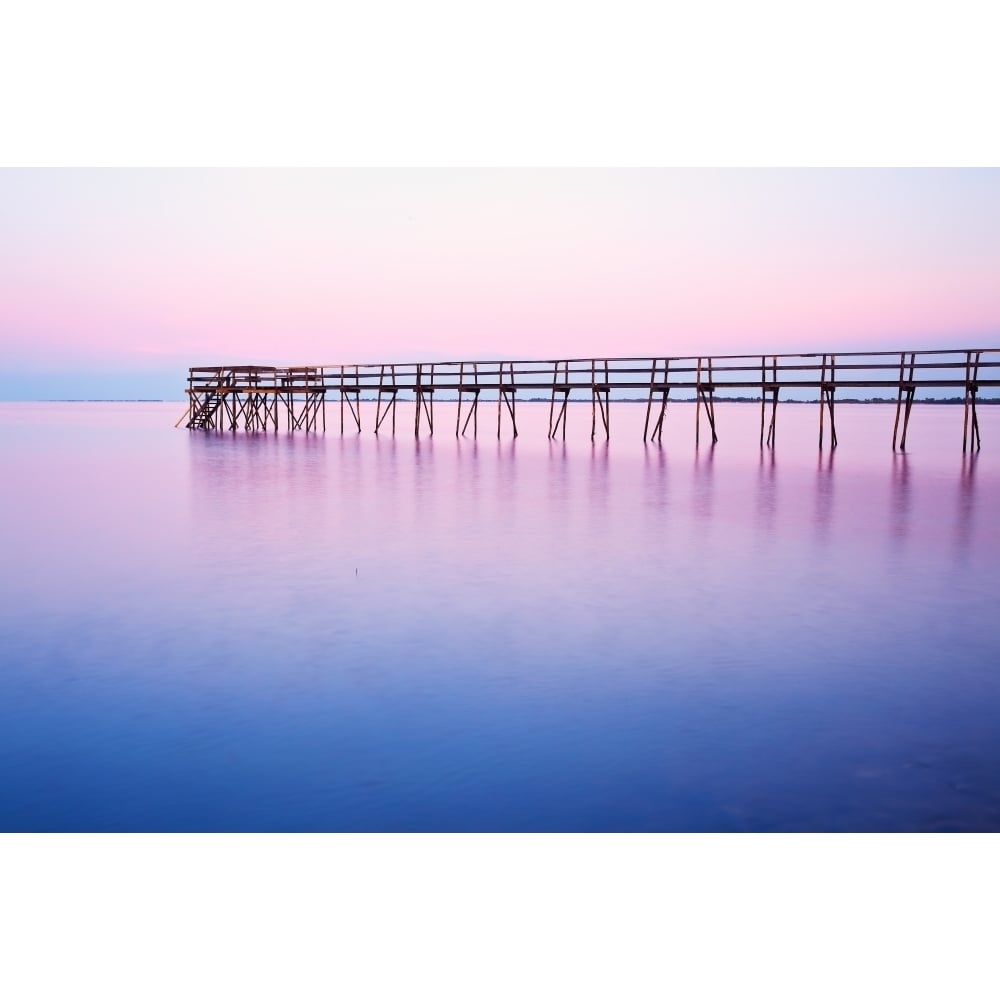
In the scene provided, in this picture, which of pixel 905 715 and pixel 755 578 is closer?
pixel 905 715

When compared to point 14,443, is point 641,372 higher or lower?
higher

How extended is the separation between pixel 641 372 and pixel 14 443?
13.7m

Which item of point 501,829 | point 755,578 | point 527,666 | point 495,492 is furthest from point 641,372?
point 501,829

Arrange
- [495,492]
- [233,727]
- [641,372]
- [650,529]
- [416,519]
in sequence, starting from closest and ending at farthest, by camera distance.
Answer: [233,727]
[650,529]
[416,519]
[495,492]
[641,372]

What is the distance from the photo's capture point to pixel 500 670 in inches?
146

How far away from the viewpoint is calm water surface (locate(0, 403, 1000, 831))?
256cm

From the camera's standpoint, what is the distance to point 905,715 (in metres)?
3.17

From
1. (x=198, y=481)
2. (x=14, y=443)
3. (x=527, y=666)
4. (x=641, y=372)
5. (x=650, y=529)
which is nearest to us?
(x=527, y=666)

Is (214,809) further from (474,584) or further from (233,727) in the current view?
(474,584)

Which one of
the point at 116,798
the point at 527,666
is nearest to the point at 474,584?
the point at 527,666

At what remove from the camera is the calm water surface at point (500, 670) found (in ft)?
8.41

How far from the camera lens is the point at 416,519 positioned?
316 inches

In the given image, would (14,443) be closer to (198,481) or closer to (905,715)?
(198,481)
